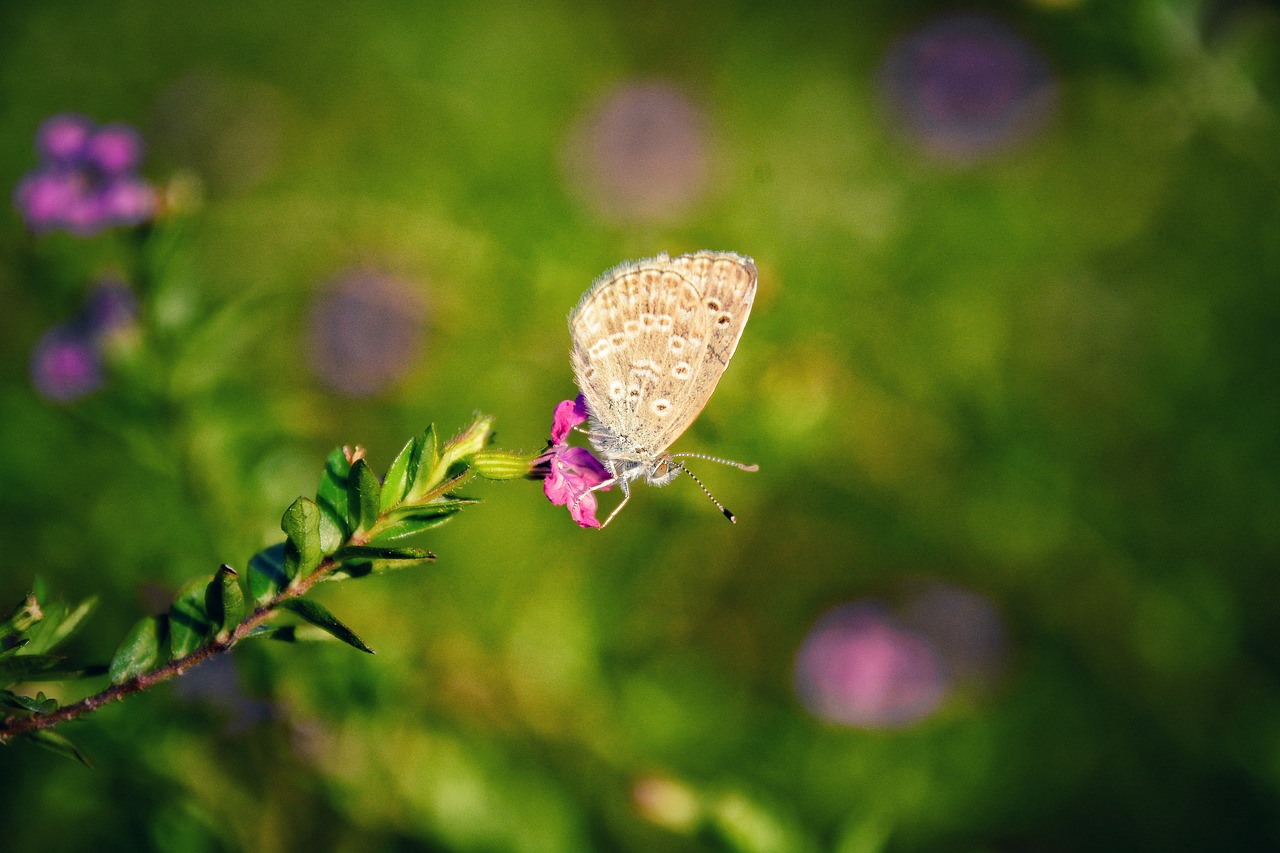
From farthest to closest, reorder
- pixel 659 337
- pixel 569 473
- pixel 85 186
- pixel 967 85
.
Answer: pixel 967 85
pixel 85 186
pixel 659 337
pixel 569 473

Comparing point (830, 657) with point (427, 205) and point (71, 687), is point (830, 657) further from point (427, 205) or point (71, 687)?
point (427, 205)

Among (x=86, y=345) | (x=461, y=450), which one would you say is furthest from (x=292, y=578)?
(x=86, y=345)

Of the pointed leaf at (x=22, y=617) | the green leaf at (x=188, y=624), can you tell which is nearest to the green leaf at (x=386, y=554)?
the green leaf at (x=188, y=624)

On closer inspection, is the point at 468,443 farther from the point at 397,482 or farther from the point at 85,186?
the point at 85,186

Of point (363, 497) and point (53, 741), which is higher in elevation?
point (363, 497)

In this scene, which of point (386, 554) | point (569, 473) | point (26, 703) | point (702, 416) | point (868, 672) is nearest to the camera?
point (26, 703)

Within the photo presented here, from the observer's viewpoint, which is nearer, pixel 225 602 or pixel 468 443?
pixel 225 602

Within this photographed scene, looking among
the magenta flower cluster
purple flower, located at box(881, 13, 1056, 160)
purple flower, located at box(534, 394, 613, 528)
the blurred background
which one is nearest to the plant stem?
purple flower, located at box(534, 394, 613, 528)
